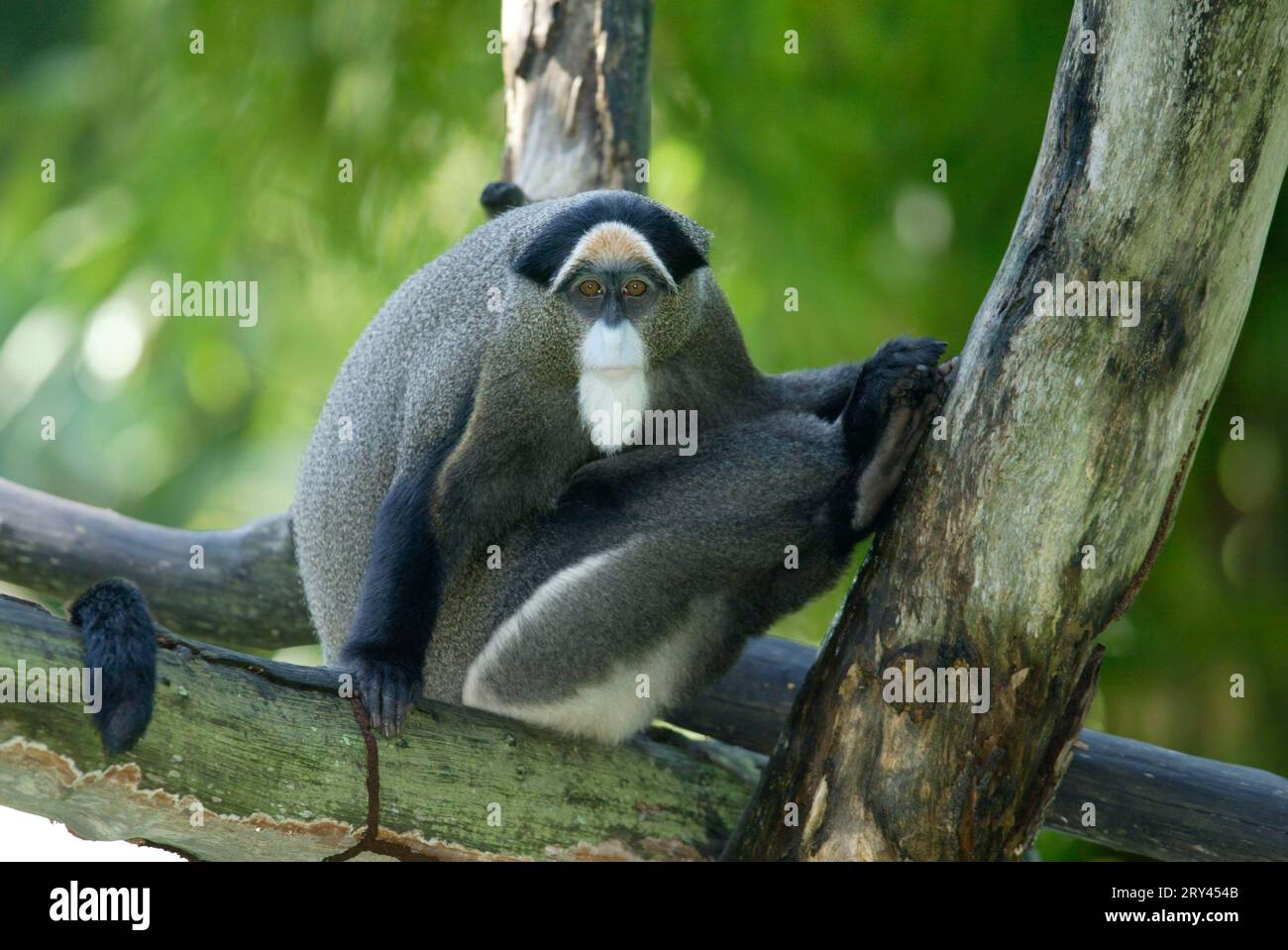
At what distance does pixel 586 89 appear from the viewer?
25.8 ft

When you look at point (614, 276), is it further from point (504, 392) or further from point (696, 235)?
point (504, 392)

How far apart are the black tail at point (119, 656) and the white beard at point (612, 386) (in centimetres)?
192

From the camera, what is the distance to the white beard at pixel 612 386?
524 centimetres

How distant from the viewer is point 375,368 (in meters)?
6.23

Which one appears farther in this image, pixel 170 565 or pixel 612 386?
pixel 170 565

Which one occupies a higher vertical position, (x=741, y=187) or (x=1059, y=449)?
(x=741, y=187)

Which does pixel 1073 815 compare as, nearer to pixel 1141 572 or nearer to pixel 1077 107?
pixel 1141 572

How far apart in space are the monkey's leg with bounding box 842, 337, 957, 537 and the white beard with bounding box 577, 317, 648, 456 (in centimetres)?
89

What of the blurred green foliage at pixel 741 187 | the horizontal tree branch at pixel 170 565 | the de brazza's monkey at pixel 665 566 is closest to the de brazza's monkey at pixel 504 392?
the de brazza's monkey at pixel 665 566

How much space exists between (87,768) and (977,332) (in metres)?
3.24

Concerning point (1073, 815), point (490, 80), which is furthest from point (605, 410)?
point (490, 80)

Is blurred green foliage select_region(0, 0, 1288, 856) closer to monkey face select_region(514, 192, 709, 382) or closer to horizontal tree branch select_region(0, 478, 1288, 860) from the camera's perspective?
horizontal tree branch select_region(0, 478, 1288, 860)

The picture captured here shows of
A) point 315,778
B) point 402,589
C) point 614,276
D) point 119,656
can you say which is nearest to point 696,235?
point 614,276

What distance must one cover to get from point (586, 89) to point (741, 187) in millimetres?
3003
